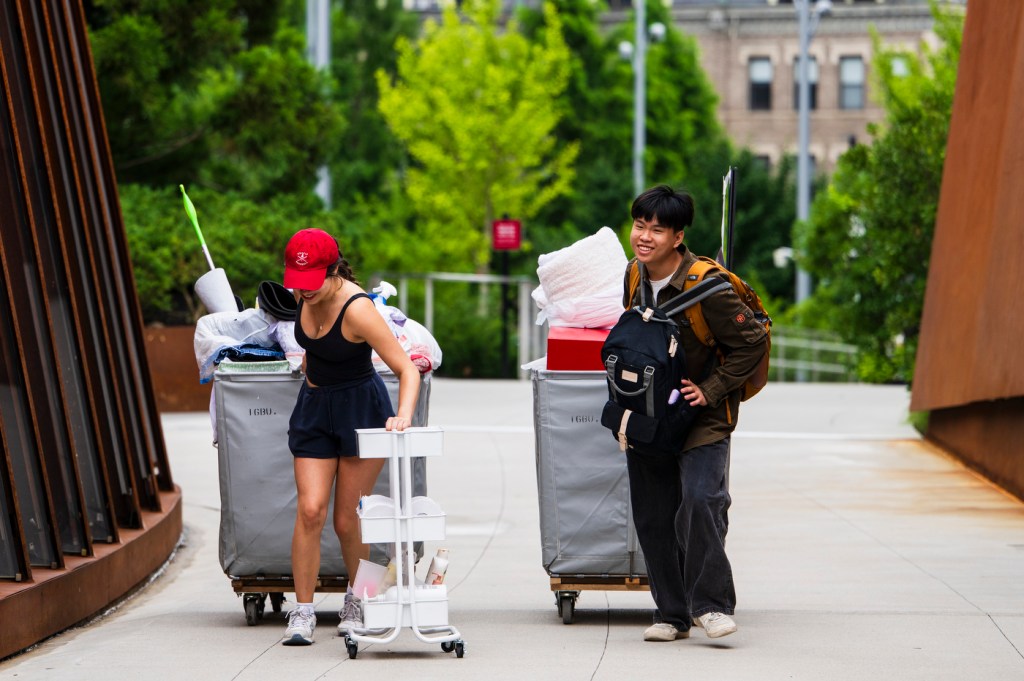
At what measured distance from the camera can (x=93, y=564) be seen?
7.95 meters

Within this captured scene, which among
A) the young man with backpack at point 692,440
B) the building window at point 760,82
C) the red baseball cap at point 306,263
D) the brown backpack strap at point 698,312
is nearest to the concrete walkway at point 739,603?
the young man with backpack at point 692,440

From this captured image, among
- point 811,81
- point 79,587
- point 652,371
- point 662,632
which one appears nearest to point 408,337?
point 652,371

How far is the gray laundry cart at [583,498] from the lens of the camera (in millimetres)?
7297

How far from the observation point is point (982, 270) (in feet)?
41.2

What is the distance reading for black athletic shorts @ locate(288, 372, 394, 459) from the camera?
6.81 meters

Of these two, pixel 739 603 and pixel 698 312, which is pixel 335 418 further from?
pixel 739 603

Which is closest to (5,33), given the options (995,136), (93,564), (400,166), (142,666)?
(93,564)

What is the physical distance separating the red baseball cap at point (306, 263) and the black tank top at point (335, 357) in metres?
0.17

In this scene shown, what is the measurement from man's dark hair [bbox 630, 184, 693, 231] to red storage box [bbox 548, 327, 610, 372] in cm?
69

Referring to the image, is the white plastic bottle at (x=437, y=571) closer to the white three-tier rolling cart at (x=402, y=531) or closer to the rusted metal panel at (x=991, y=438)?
the white three-tier rolling cart at (x=402, y=531)

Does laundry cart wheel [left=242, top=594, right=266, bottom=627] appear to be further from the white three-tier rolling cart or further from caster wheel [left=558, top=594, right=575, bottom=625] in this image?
caster wheel [left=558, top=594, right=575, bottom=625]

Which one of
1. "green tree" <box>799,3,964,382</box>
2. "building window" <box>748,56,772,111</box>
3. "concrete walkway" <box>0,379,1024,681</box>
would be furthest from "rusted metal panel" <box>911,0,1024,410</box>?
"building window" <box>748,56,772,111</box>

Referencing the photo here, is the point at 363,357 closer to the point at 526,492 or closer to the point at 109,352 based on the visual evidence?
the point at 109,352

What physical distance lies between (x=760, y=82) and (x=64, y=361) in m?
48.1
